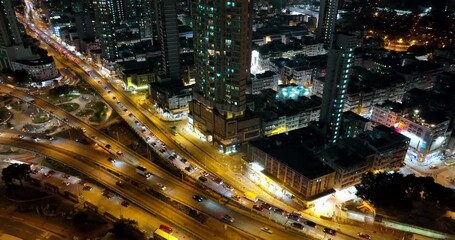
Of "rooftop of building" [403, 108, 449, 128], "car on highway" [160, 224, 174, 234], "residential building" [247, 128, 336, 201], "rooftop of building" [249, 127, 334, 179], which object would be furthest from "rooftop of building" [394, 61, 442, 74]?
"car on highway" [160, 224, 174, 234]

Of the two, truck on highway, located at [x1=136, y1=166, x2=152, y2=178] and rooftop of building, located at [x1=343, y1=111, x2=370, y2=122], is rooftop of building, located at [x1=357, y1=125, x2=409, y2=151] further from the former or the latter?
truck on highway, located at [x1=136, y1=166, x2=152, y2=178]

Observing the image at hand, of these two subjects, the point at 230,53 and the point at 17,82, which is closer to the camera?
the point at 230,53

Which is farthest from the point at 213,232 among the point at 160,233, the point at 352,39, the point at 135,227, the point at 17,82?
the point at 17,82

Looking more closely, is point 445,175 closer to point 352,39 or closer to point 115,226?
point 352,39

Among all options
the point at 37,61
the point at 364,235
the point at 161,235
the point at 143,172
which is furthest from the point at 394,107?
the point at 37,61

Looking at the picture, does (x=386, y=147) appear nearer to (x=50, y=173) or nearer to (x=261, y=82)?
(x=261, y=82)

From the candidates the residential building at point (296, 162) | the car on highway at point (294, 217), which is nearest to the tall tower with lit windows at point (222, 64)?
the residential building at point (296, 162)
